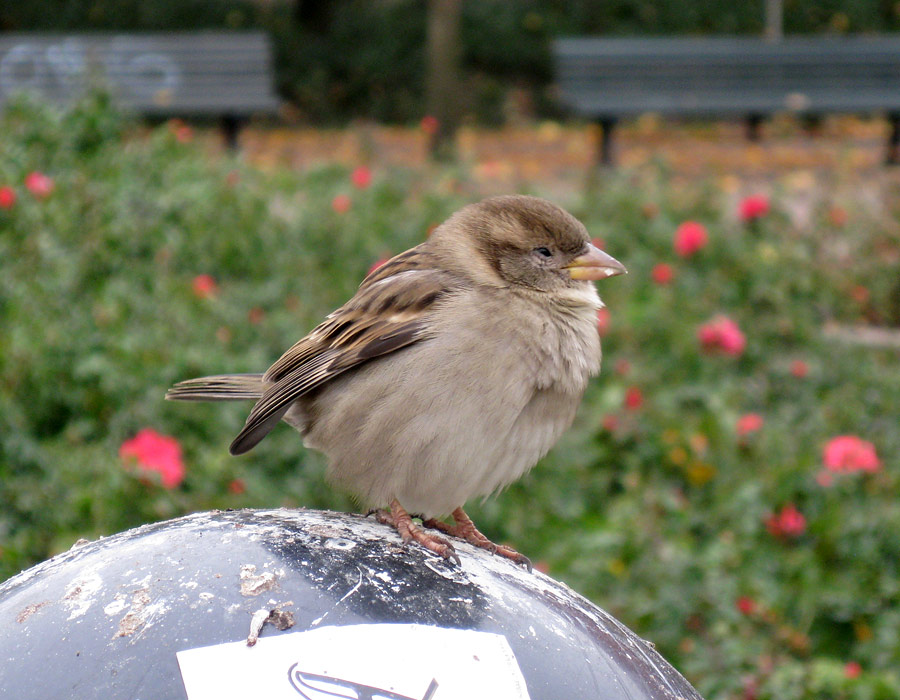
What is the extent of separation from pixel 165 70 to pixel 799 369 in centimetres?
703

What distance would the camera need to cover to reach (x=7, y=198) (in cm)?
520

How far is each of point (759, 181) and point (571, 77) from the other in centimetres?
246

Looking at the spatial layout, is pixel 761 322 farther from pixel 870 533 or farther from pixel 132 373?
pixel 132 373

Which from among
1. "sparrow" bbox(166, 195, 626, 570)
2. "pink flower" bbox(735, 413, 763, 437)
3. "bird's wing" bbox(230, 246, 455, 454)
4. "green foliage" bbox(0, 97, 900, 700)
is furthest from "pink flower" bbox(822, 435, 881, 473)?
"bird's wing" bbox(230, 246, 455, 454)

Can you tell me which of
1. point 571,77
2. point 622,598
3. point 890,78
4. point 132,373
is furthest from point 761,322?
point 890,78

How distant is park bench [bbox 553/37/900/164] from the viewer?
10555 millimetres

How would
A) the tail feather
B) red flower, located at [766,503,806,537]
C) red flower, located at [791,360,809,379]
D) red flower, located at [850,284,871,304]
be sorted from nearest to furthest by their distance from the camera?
1. the tail feather
2. red flower, located at [766,503,806,537]
3. red flower, located at [791,360,809,379]
4. red flower, located at [850,284,871,304]

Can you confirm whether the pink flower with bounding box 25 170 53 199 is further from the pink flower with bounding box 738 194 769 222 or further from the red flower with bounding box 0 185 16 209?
the pink flower with bounding box 738 194 769 222

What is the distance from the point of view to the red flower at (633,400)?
473 centimetres

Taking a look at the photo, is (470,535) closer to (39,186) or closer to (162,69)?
(39,186)

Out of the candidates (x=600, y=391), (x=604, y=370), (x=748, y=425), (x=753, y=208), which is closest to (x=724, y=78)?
(x=753, y=208)

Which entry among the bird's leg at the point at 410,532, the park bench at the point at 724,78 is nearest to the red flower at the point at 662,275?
the bird's leg at the point at 410,532

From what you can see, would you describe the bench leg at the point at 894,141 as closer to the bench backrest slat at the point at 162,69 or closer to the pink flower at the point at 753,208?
the pink flower at the point at 753,208

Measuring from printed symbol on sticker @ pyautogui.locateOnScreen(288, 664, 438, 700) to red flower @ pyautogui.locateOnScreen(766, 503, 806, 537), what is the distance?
275 centimetres
